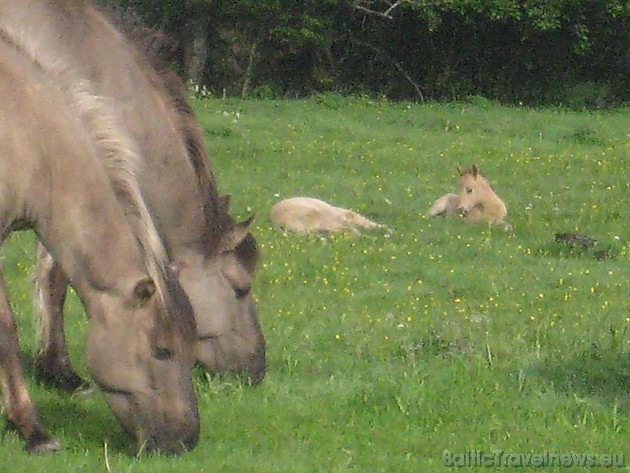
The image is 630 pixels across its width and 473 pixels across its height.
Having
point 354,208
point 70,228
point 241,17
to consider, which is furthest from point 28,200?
point 241,17

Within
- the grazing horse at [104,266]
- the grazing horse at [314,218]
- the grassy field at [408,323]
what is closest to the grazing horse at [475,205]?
the grassy field at [408,323]

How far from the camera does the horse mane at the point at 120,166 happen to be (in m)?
5.49

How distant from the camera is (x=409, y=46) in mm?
27984

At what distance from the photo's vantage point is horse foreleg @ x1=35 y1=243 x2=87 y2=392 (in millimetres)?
7000

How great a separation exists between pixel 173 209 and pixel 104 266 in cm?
158

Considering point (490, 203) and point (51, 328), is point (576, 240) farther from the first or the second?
point (51, 328)

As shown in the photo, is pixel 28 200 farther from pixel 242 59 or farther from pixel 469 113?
pixel 242 59

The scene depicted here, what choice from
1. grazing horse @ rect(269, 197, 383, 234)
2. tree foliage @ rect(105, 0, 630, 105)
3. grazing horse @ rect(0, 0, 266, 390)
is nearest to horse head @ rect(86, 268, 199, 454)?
grazing horse @ rect(0, 0, 266, 390)

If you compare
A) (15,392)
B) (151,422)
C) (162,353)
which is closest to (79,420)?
(15,392)

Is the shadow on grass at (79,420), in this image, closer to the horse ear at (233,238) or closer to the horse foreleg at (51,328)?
the horse foreleg at (51,328)

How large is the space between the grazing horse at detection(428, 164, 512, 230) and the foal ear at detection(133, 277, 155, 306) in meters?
7.17

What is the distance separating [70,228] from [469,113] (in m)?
15.9

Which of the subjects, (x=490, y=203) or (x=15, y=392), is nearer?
(x=15, y=392)

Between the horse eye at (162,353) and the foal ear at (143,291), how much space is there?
0.72ft
